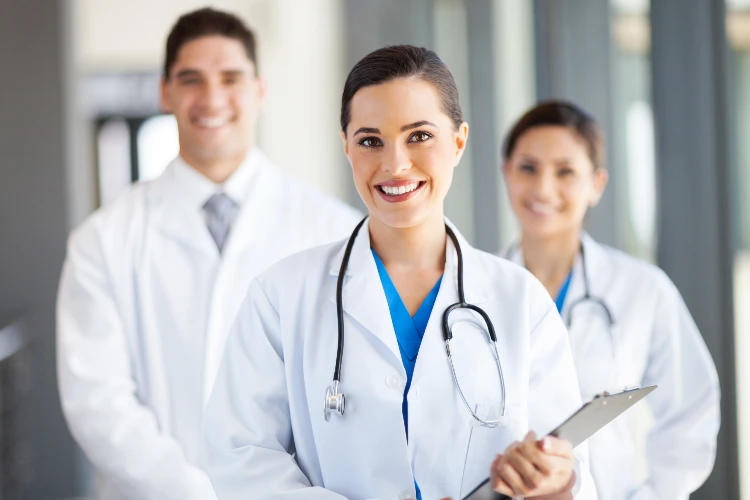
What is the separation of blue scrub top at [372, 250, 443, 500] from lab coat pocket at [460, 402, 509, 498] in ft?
0.44

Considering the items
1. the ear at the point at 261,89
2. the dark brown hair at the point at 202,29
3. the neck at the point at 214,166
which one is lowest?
the neck at the point at 214,166

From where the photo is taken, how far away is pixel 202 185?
1.96 m

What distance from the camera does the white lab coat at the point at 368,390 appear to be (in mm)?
1188

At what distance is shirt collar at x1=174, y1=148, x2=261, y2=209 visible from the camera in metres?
1.96

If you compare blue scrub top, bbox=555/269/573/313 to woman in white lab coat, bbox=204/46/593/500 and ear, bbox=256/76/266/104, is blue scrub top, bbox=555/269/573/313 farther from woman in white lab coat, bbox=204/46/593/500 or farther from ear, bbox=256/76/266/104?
ear, bbox=256/76/266/104

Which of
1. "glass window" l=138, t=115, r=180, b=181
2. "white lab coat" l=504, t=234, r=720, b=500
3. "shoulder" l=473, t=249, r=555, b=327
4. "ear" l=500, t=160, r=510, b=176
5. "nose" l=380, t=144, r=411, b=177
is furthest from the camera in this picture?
"glass window" l=138, t=115, r=180, b=181

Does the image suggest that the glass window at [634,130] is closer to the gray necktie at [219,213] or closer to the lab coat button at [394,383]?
the gray necktie at [219,213]

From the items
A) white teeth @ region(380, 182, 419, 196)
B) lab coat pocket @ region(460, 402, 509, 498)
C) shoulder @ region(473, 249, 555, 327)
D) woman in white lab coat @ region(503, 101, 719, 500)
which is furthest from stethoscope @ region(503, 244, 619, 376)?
white teeth @ region(380, 182, 419, 196)

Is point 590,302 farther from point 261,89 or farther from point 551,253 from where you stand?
point 261,89

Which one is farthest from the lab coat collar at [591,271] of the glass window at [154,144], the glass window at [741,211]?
the glass window at [154,144]

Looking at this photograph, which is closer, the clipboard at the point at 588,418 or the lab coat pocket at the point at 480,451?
the clipboard at the point at 588,418

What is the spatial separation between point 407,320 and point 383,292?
56 millimetres

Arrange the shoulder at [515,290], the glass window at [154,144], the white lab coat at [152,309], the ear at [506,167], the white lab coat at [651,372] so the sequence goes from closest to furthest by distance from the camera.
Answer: the shoulder at [515,290] < the white lab coat at [651,372] < the white lab coat at [152,309] < the ear at [506,167] < the glass window at [154,144]

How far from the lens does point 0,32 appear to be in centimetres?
413
